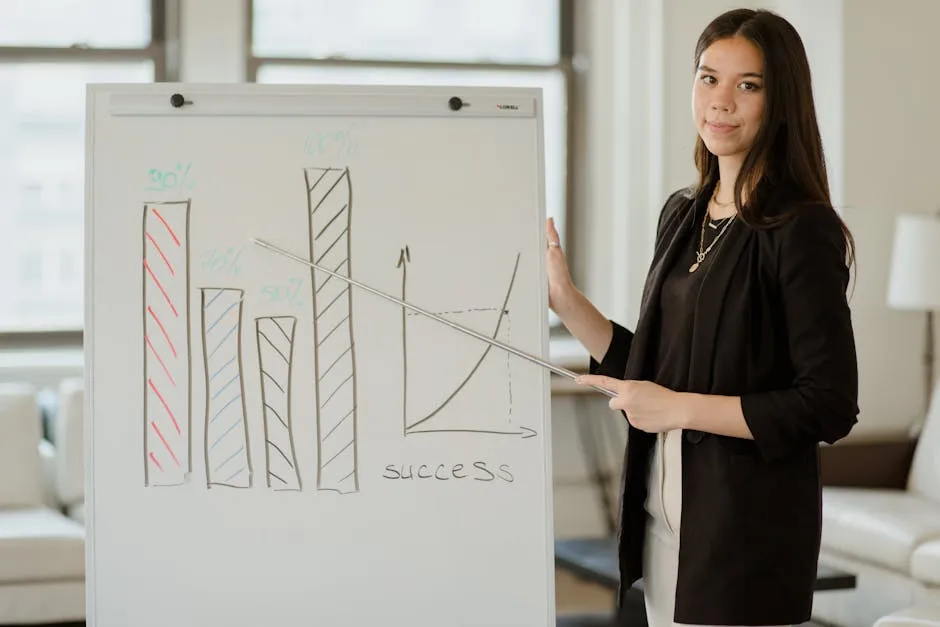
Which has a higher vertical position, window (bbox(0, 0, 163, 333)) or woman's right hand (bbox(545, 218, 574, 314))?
window (bbox(0, 0, 163, 333))

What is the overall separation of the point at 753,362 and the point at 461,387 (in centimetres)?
56

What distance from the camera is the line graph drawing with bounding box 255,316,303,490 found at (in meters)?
2.00

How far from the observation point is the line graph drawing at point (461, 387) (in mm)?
2031

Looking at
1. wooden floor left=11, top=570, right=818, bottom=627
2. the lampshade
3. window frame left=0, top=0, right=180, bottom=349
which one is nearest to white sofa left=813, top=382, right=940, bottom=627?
the lampshade

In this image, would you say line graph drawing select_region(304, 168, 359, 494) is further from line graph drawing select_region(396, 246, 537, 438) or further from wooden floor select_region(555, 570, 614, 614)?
wooden floor select_region(555, 570, 614, 614)

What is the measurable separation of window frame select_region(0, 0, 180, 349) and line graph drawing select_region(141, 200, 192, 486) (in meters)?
2.65

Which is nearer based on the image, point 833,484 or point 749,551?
point 749,551

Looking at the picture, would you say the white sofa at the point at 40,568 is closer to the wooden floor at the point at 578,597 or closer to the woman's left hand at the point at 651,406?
the wooden floor at the point at 578,597

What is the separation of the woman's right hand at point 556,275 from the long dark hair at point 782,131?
434 mm

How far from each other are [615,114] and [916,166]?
1.18 m

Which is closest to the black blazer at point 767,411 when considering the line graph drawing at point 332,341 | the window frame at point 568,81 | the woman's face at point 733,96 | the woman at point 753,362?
the woman at point 753,362

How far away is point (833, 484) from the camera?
424 cm

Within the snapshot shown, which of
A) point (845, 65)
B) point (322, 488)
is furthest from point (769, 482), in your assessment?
point (845, 65)

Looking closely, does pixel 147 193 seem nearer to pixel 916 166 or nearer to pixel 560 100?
pixel 560 100
